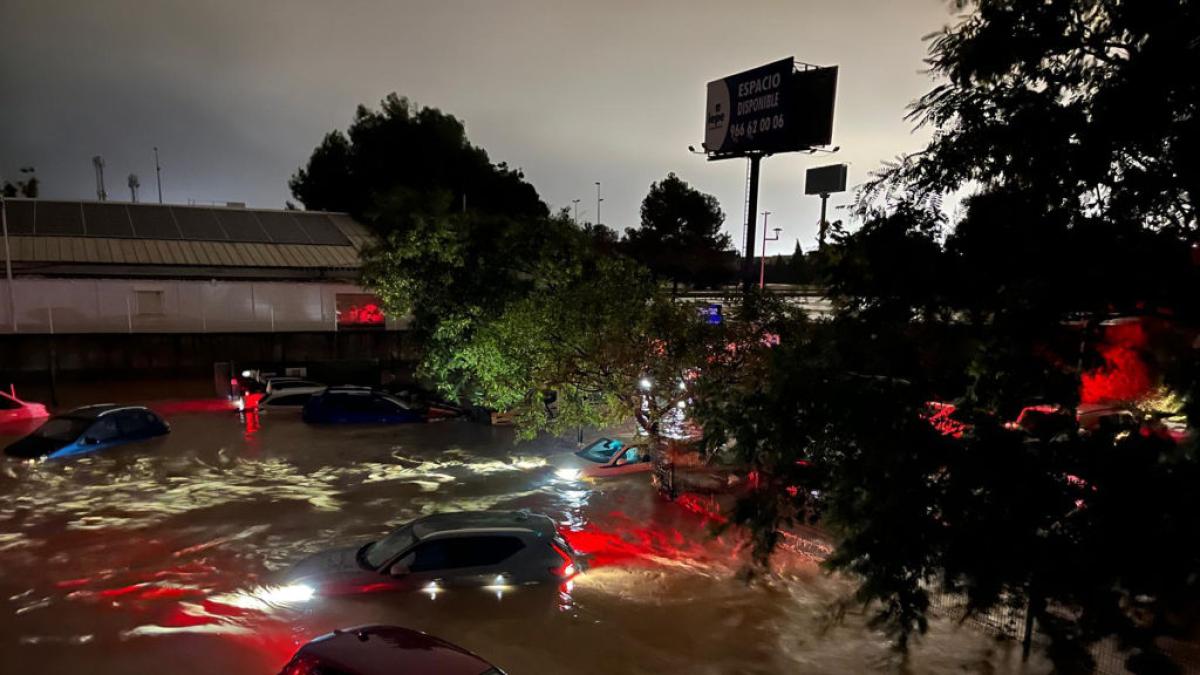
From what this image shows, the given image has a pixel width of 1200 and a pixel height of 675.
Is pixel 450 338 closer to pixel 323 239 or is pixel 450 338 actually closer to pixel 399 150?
pixel 323 239

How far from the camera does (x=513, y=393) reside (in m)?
14.7

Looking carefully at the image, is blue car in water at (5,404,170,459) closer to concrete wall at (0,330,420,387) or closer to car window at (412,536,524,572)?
concrete wall at (0,330,420,387)

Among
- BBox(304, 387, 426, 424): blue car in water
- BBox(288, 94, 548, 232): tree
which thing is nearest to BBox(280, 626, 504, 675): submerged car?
BBox(304, 387, 426, 424): blue car in water

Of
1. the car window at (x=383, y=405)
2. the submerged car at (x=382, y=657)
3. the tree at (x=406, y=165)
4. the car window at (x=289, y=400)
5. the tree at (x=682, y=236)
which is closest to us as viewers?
the submerged car at (x=382, y=657)

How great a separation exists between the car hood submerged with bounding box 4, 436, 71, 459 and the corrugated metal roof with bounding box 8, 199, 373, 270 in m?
14.4

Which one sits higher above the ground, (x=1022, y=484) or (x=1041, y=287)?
(x=1041, y=287)

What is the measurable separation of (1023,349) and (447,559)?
24.7 ft

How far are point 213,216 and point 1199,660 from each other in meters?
38.8

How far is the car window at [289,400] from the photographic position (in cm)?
2191

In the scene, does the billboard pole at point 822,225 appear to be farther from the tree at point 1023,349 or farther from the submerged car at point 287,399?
the submerged car at point 287,399

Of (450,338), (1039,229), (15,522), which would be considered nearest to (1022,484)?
(1039,229)

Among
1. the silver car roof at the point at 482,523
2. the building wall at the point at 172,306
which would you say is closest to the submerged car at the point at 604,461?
the silver car roof at the point at 482,523

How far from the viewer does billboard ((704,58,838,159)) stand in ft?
84.3

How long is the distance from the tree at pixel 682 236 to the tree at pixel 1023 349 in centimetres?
4543
